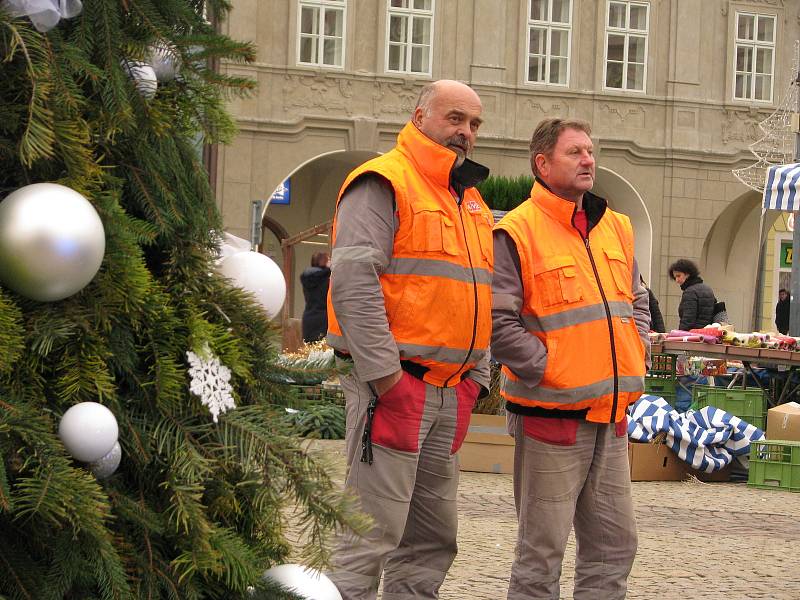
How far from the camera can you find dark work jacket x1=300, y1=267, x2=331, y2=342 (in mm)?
15867

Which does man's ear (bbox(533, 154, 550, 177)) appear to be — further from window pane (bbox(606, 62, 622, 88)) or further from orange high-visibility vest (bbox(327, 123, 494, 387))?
window pane (bbox(606, 62, 622, 88))

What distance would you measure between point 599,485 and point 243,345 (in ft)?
7.59

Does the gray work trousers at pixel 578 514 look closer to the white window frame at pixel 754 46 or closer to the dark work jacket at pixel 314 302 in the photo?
the dark work jacket at pixel 314 302

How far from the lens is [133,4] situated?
89.6 inches

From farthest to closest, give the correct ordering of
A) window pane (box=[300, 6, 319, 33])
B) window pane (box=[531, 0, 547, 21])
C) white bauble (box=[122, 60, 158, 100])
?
window pane (box=[531, 0, 547, 21]) < window pane (box=[300, 6, 319, 33]) < white bauble (box=[122, 60, 158, 100])

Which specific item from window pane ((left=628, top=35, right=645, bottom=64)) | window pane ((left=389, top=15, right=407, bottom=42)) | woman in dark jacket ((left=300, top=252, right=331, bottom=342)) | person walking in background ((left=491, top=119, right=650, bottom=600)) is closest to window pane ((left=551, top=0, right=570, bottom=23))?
window pane ((left=628, top=35, right=645, bottom=64))

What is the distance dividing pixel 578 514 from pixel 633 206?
77.4 feet

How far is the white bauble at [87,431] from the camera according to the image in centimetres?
208

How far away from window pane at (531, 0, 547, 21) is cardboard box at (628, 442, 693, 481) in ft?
58.6

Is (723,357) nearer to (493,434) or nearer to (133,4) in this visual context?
(493,434)

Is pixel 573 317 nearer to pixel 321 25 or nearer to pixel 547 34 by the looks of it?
pixel 321 25

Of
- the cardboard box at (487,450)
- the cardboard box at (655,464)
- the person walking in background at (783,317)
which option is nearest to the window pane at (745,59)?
the person walking in background at (783,317)

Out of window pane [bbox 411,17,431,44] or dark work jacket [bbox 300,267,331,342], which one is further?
window pane [bbox 411,17,431,44]

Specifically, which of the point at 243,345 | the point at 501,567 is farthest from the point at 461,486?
the point at 243,345
